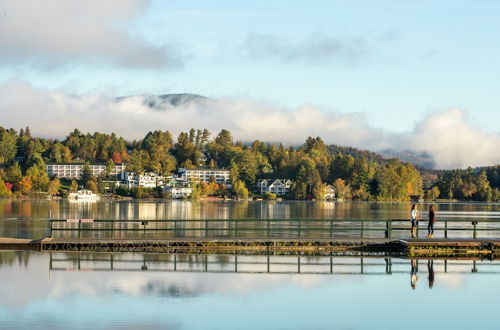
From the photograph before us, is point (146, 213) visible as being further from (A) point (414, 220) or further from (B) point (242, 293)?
(B) point (242, 293)

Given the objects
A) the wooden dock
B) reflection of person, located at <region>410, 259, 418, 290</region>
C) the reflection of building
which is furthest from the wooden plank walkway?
the reflection of building

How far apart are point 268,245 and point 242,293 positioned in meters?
15.6

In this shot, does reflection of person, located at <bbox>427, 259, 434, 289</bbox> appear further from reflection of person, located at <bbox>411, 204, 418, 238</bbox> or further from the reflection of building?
the reflection of building

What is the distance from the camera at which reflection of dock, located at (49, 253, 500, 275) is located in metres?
35.6

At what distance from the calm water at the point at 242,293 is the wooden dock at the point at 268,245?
3381 mm

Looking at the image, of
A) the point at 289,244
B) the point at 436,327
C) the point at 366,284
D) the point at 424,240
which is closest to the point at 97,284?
the point at 366,284

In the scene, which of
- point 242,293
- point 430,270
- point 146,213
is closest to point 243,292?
point 242,293

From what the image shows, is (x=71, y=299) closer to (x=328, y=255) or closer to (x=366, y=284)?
(x=366, y=284)

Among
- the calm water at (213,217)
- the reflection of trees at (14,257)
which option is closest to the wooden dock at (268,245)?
the calm water at (213,217)

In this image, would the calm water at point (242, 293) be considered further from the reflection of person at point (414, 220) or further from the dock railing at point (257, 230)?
the reflection of person at point (414, 220)

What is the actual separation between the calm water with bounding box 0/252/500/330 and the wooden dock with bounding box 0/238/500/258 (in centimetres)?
338

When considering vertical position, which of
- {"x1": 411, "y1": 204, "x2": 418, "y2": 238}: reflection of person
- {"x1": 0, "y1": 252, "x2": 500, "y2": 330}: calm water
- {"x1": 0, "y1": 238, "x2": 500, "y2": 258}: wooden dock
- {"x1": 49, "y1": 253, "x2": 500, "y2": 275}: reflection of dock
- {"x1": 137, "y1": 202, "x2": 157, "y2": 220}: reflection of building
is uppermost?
{"x1": 411, "y1": 204, "x2": 418, "y2": 238}: reflection of person

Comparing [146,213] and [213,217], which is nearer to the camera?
[213,217]

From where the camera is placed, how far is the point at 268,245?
45.0 metres
